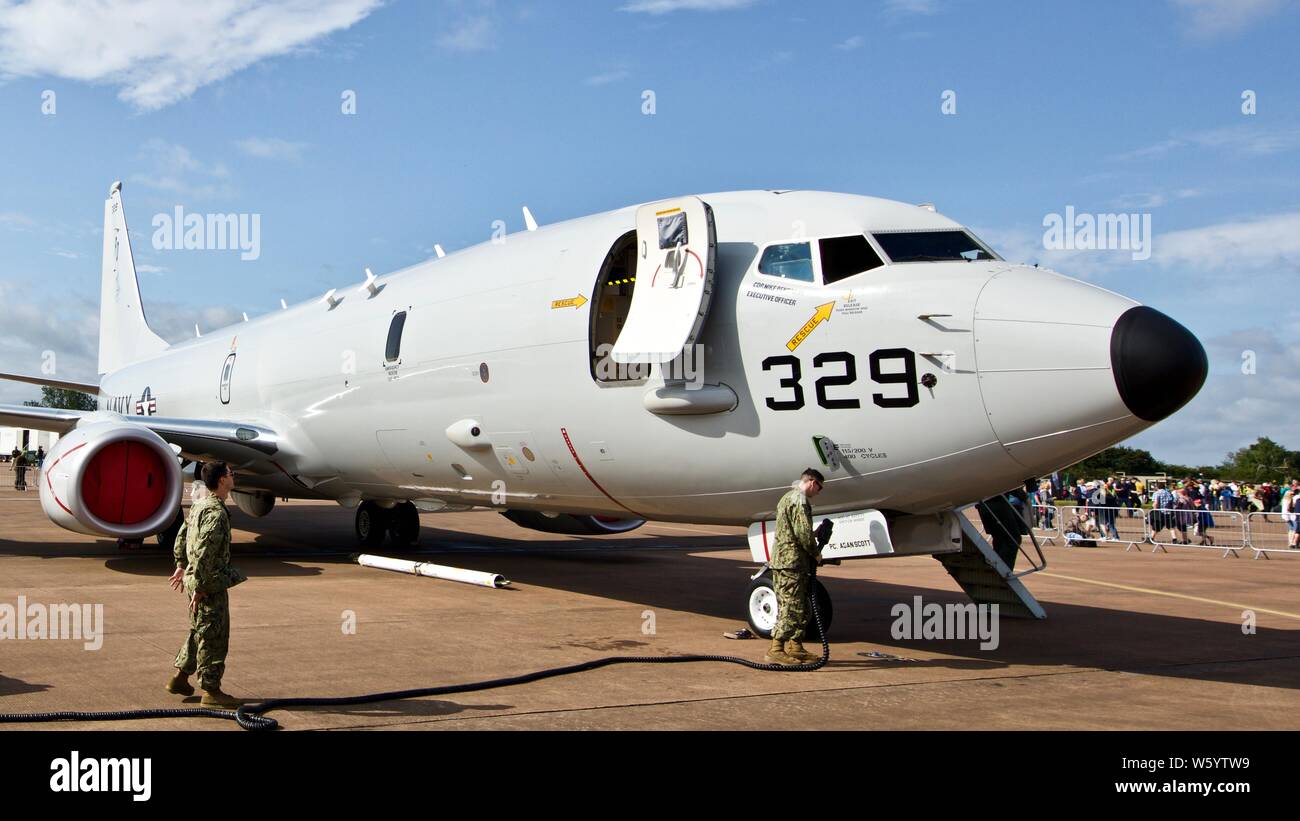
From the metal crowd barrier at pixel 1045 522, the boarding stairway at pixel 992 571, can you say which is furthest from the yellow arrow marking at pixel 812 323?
the metal crowd barrier at pixel 1045 522

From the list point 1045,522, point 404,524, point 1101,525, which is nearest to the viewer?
point 404,524

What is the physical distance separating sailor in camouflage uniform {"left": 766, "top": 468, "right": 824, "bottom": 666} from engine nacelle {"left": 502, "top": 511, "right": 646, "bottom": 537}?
8.13m

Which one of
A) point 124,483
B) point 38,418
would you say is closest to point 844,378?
point 124,483

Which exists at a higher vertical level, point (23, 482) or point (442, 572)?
point (23, 482)

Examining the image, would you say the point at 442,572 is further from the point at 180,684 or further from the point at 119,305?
the point at 119,305

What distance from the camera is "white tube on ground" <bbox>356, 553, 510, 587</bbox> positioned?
13031 millimetres

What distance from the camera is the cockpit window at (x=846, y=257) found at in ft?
27.5

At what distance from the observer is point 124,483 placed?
13.1 metres

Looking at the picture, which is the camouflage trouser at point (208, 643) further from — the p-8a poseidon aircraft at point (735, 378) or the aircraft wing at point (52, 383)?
the aircraft wing at point (52, 383)

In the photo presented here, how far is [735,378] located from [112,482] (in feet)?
27.9

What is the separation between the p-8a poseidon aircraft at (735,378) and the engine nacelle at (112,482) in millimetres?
27

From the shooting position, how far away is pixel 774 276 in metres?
8.71

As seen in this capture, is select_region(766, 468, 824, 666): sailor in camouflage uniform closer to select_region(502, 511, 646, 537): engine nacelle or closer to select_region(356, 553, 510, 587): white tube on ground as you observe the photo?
select_region(356, 553, 510, 587): white tube on ground

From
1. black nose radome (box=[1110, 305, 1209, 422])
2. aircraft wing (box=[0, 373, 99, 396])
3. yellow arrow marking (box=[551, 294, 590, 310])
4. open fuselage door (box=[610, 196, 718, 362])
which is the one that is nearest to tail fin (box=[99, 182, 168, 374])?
aircraft wing (box=[0, 373, 99, 396])
